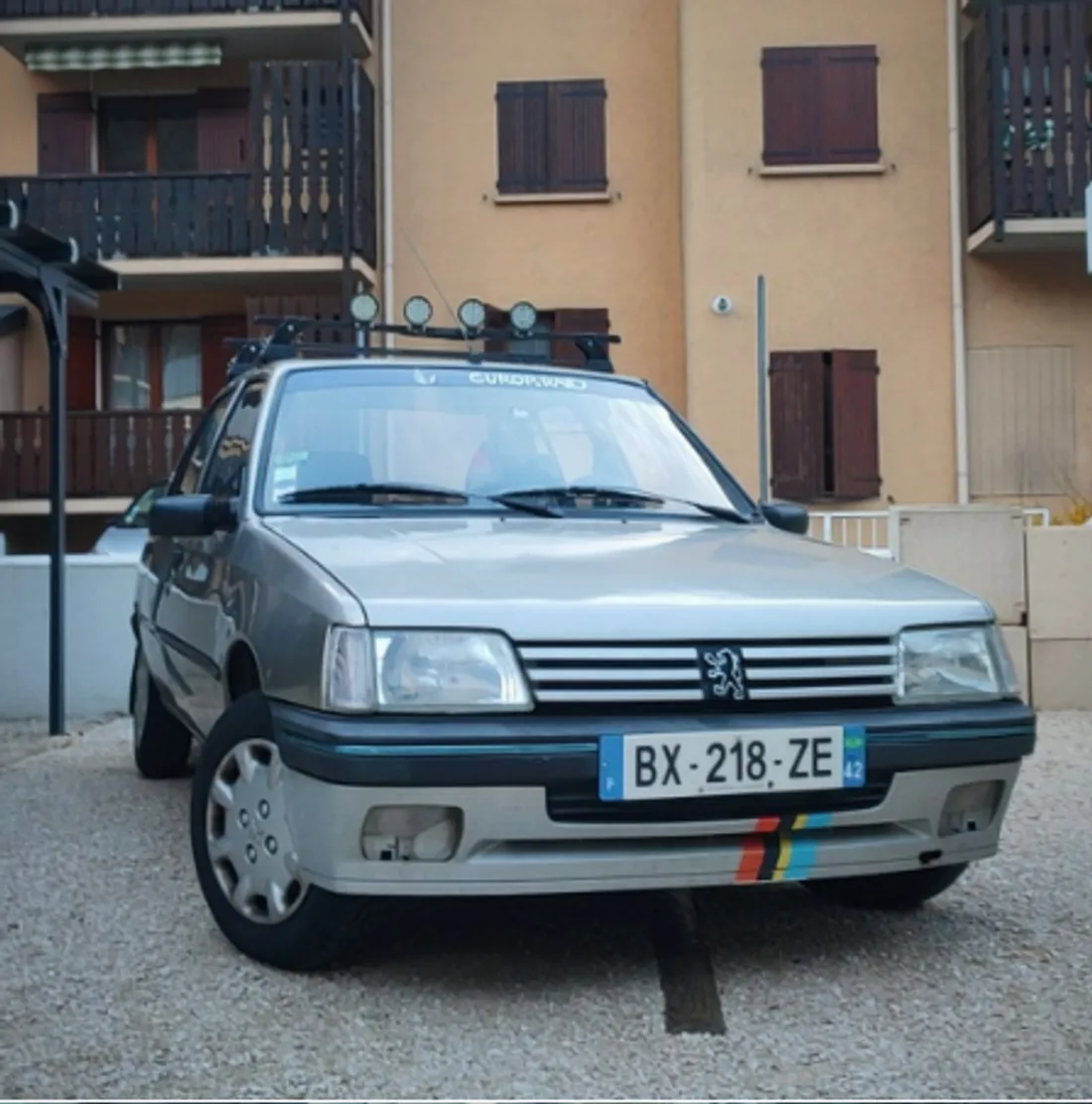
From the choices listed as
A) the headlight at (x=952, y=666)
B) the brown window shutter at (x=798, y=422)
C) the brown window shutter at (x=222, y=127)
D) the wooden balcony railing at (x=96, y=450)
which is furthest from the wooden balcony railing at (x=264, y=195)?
the headlight at (x=952, y=666)

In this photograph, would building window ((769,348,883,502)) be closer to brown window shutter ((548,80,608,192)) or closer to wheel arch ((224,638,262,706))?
brown window shutter ((548,80,608,192))

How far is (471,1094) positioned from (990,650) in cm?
174

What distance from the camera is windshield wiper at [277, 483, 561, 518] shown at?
14.3 feet

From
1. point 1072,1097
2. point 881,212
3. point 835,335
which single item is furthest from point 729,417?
point 1072,1097

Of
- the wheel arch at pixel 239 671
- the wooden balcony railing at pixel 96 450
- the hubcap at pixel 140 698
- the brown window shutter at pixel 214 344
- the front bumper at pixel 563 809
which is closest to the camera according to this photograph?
the front bumper at pixel 563 809

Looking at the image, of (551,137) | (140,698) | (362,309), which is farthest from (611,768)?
(551,137)

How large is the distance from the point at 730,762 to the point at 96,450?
Answer: 1327cm

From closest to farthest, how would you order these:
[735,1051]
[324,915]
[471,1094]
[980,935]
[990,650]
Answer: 1. [471,1094]
2. [735,1051]
3. [324,915]
4. [990,650]
5. [980,935]

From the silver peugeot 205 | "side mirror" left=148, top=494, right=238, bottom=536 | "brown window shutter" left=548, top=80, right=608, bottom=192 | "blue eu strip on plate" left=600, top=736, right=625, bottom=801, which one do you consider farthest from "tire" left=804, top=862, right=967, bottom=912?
"brown window shutter" left=548, top=80, right=608, bottom=192

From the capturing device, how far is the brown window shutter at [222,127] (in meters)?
16.5

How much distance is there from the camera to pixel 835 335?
15273 millimetres

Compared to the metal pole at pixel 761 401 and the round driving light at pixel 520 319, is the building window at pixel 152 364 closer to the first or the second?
the metal pole at pixel 761 401

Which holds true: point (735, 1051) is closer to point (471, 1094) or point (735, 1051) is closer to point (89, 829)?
point (471, 1094)

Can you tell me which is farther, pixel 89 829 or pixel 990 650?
pixel 89 829
